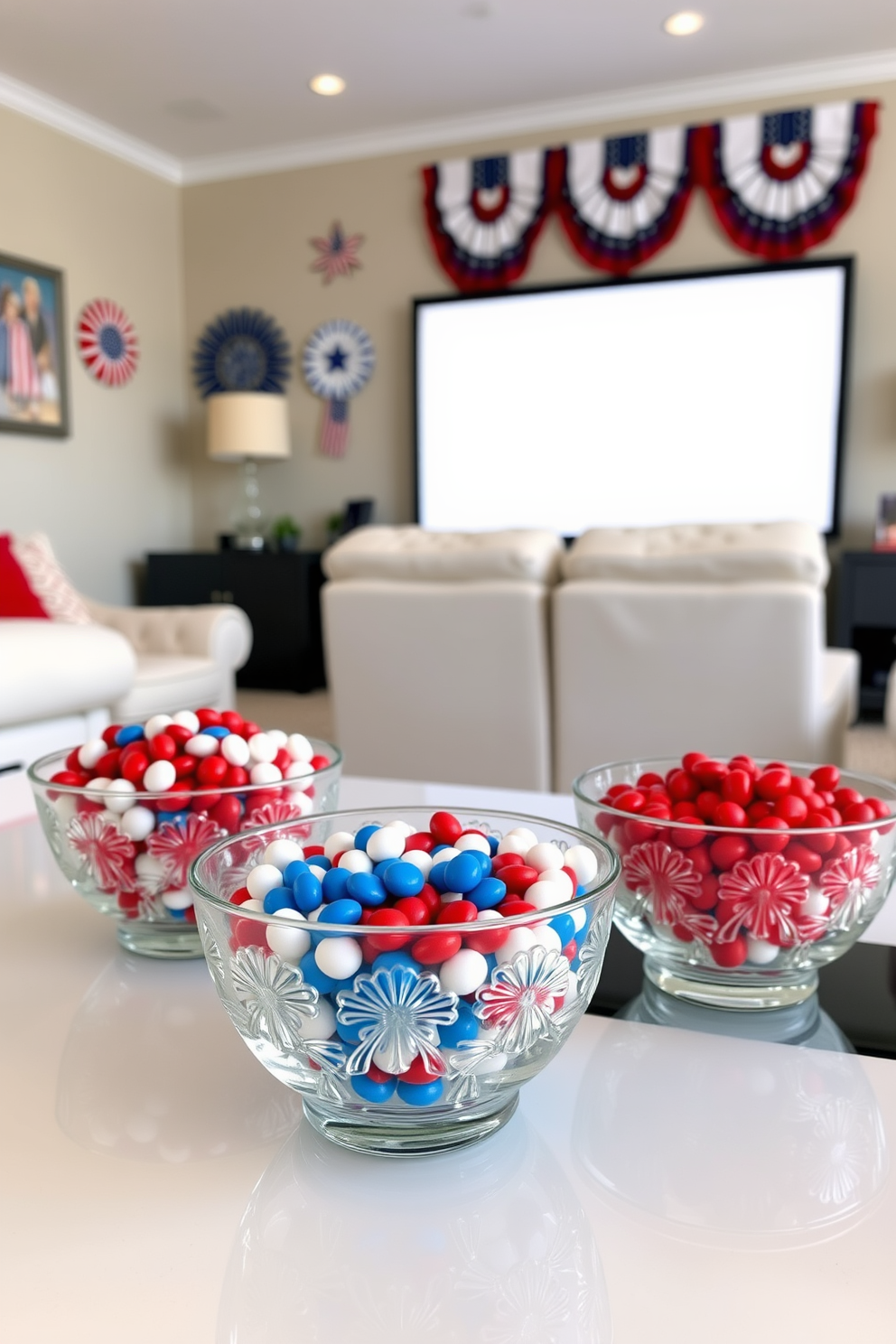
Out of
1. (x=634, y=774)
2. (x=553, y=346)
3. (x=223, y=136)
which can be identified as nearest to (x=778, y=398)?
(x=553, y=346)

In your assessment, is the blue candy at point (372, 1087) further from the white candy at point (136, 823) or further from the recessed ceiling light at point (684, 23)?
the recessed ceiling light at point (684, 23)

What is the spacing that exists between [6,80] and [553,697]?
408 centimetres

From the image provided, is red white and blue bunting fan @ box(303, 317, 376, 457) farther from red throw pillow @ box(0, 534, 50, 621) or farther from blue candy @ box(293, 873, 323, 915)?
blue candy @ box(293, 873, 323, 915)

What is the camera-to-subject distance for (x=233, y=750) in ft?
2.51

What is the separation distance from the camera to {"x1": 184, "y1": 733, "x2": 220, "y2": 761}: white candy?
761mm

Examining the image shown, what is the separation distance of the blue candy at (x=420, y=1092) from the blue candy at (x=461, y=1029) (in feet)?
0.07

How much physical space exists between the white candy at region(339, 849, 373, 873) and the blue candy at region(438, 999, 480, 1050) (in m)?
0.09

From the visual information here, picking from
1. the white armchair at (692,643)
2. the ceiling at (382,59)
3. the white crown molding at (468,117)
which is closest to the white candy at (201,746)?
the white armchair at (692,643)

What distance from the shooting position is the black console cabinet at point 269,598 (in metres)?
5.06

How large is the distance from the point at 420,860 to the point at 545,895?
0.22ft

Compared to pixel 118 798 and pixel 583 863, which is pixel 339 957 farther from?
pixel 118 798

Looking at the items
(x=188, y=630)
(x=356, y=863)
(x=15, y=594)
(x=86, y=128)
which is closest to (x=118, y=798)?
(x=356, y=863)

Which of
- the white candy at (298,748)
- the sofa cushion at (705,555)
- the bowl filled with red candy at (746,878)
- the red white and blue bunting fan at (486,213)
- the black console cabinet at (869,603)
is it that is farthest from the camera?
the red white and blue bunting fan at (486,213)

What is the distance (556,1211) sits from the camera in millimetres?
443
